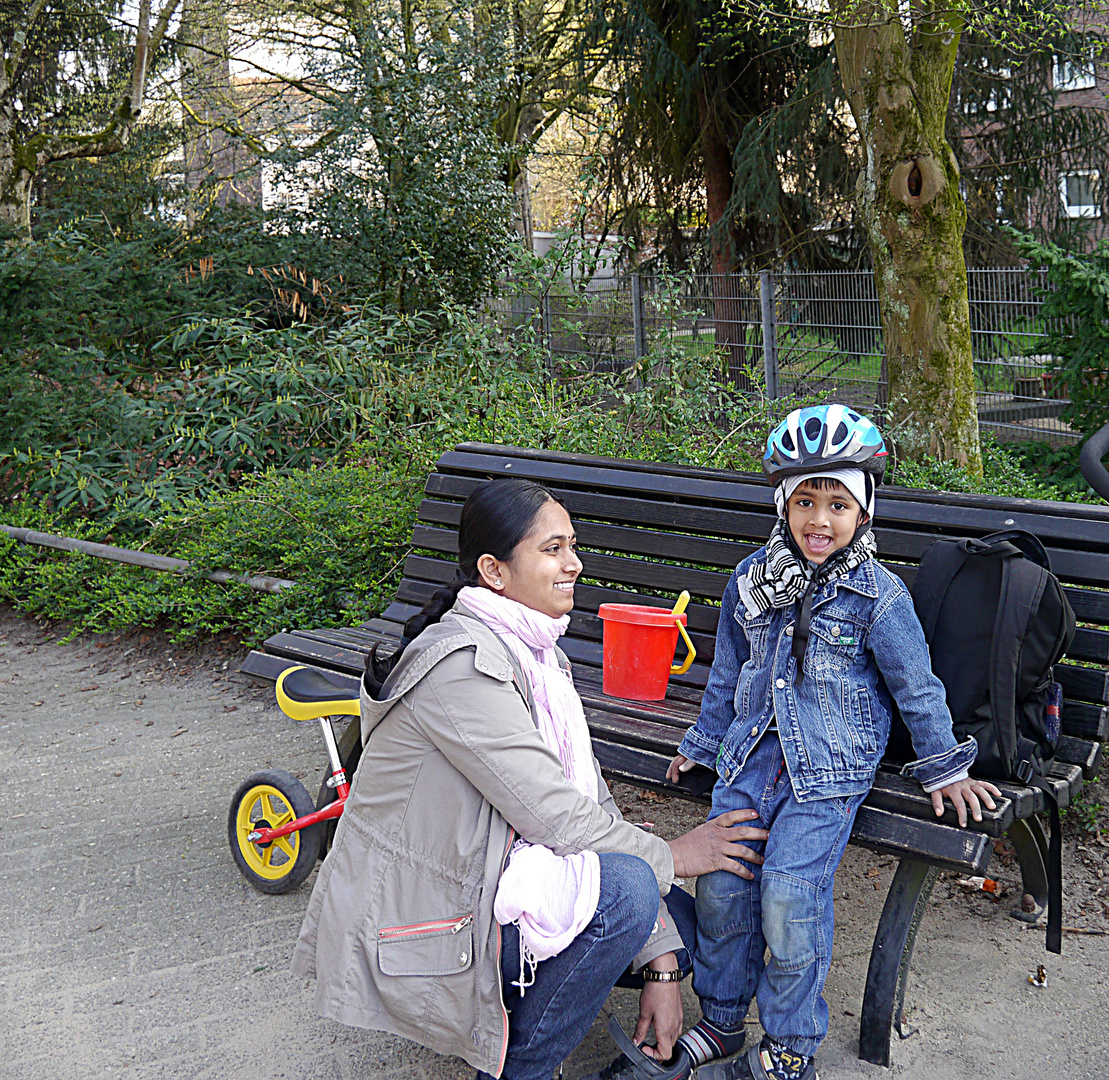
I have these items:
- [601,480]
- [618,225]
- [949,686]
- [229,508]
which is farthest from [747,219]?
[949,686]

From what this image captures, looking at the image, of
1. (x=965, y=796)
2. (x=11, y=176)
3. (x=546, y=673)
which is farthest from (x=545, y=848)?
(x=11, y=176)

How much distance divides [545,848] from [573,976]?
257 millimetres

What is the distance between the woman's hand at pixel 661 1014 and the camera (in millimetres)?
2469

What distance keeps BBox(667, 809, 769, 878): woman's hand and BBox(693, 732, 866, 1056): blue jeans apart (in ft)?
0.09

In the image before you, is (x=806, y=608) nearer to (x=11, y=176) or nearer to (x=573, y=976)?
(x=573, y=976)

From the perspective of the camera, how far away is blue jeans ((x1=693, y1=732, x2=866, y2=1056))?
2.48m

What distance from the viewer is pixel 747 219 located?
12.0m

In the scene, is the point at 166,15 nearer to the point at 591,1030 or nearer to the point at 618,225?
the point at 618,225

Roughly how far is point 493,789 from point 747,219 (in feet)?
35.3

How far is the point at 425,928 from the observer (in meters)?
2.24

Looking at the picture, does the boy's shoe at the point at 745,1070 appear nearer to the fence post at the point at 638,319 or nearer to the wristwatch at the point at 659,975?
the wristwatch at the point at 659,975

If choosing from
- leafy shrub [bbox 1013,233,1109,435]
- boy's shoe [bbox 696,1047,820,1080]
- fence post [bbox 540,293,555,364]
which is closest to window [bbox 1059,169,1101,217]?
leafy shrub [bbox 1013,233,1109,435]

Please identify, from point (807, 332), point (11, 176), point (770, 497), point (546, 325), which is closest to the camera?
point (770, 497)

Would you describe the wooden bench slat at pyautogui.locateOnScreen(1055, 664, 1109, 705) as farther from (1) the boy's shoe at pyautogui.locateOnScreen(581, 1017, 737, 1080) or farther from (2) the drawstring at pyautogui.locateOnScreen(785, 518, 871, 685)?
(1) the boy's shoe at pyautogui.locateOnScreen(581, 1017, 737, 1080)
